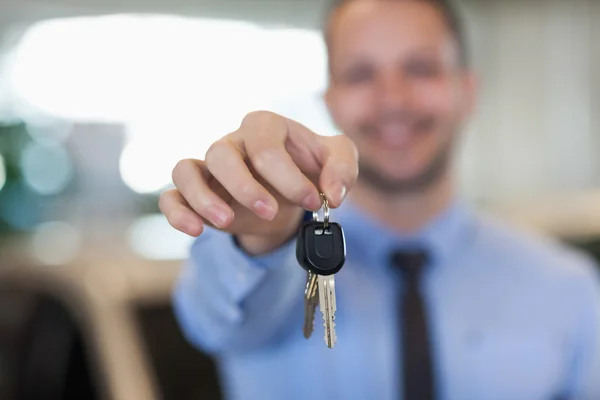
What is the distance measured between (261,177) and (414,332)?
353mm

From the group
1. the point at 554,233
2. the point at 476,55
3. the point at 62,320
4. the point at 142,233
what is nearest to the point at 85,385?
the point at 62,320

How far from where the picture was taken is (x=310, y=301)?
25cm

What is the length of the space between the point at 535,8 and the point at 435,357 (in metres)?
1.65

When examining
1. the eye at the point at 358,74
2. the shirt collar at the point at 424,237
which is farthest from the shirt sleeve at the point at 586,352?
the eye at the point at 358,74

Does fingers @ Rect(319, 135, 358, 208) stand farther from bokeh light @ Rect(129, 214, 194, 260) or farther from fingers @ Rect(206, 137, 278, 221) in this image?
bokeh light @ Rect(129, 214, 194, 260)

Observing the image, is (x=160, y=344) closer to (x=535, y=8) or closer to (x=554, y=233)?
(x=554, y=233)

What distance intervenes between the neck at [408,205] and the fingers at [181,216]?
141mm

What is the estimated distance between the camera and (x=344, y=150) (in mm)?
245

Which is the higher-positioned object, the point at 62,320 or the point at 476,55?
the point at 476,55

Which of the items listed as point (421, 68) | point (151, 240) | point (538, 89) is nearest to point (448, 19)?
point (421, 68)

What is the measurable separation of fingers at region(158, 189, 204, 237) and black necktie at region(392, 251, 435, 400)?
1.08 feet

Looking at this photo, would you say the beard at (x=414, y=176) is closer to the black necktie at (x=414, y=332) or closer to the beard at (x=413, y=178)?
the beard at (x=413, y=178)

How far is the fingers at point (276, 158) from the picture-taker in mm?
223

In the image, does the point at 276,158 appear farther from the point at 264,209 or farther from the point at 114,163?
the point at 114,163
